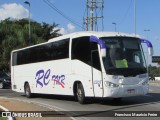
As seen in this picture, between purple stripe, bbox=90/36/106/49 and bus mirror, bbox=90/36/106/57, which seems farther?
purple stripe, bbox=90/36/106/49

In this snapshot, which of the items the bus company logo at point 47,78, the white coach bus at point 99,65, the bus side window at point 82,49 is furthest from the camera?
the bus company logo at point 47,78

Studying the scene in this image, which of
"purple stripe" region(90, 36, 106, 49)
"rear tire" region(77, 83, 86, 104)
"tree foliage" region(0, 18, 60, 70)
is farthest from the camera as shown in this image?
"tree foliage" region(0, 18, 60, 70)

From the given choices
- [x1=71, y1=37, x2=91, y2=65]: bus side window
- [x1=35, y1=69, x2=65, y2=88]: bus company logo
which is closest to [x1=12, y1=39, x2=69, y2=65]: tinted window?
[x1=35, y1=69, x2=65, y2=88]: bus company logo

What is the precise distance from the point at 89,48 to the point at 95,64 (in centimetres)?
85

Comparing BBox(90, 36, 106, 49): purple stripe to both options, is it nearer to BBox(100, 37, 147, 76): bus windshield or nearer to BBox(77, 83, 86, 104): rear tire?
BBox(100, 37, 147, 76): bus windshield

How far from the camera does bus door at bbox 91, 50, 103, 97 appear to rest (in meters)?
19.0

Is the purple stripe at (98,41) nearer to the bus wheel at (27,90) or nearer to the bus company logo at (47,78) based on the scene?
the bus company logo at (47,78)

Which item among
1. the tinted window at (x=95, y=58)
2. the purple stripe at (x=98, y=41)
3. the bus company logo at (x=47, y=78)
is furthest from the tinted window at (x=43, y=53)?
the purple stripe at (x=98, y=41)

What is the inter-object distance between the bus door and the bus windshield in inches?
16.5

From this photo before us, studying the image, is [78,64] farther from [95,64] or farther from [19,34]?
[19,34]

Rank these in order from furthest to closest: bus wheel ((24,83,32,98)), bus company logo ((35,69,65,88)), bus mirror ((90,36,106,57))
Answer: bus wheel ((24,83,32,98))
bus company logo ((35,69,65,88))
bus mirror ((90,36,106,57))

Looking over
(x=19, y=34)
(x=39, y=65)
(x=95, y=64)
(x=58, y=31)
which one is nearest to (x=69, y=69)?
(x=95, y=64)

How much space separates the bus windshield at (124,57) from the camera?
62.1 feet

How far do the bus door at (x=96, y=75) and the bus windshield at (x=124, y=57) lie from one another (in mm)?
418
